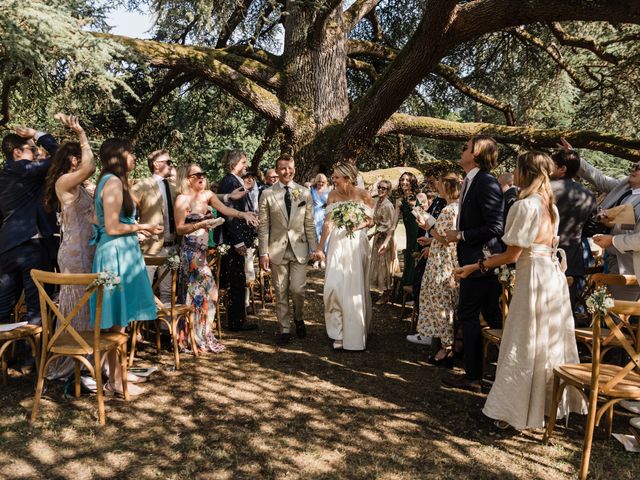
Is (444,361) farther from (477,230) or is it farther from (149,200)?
(149,200)

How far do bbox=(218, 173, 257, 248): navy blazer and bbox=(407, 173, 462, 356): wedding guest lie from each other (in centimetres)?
252

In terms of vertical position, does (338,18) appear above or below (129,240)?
above

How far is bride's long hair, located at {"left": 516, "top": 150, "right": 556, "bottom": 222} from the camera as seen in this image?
3949 millimetres

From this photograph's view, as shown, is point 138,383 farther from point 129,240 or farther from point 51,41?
point 51,41

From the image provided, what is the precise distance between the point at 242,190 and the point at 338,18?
587 centimetres

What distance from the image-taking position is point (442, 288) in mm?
5941

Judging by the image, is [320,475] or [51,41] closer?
[320,475]

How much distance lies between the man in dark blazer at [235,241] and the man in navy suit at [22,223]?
85.7 inches

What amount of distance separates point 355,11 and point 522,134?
4432mm

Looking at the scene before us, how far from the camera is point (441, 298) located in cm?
593

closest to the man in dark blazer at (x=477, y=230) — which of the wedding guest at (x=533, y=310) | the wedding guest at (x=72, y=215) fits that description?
the wedding guest at (x=533, y=310)

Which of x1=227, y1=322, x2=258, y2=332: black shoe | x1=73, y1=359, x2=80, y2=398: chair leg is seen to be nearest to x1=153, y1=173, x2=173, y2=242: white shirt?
x1=227, y1=322, x2=258, y2=332: black shoe

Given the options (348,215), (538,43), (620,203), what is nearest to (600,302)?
(620,203)

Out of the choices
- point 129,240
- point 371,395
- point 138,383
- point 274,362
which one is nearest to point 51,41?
point 129,240
